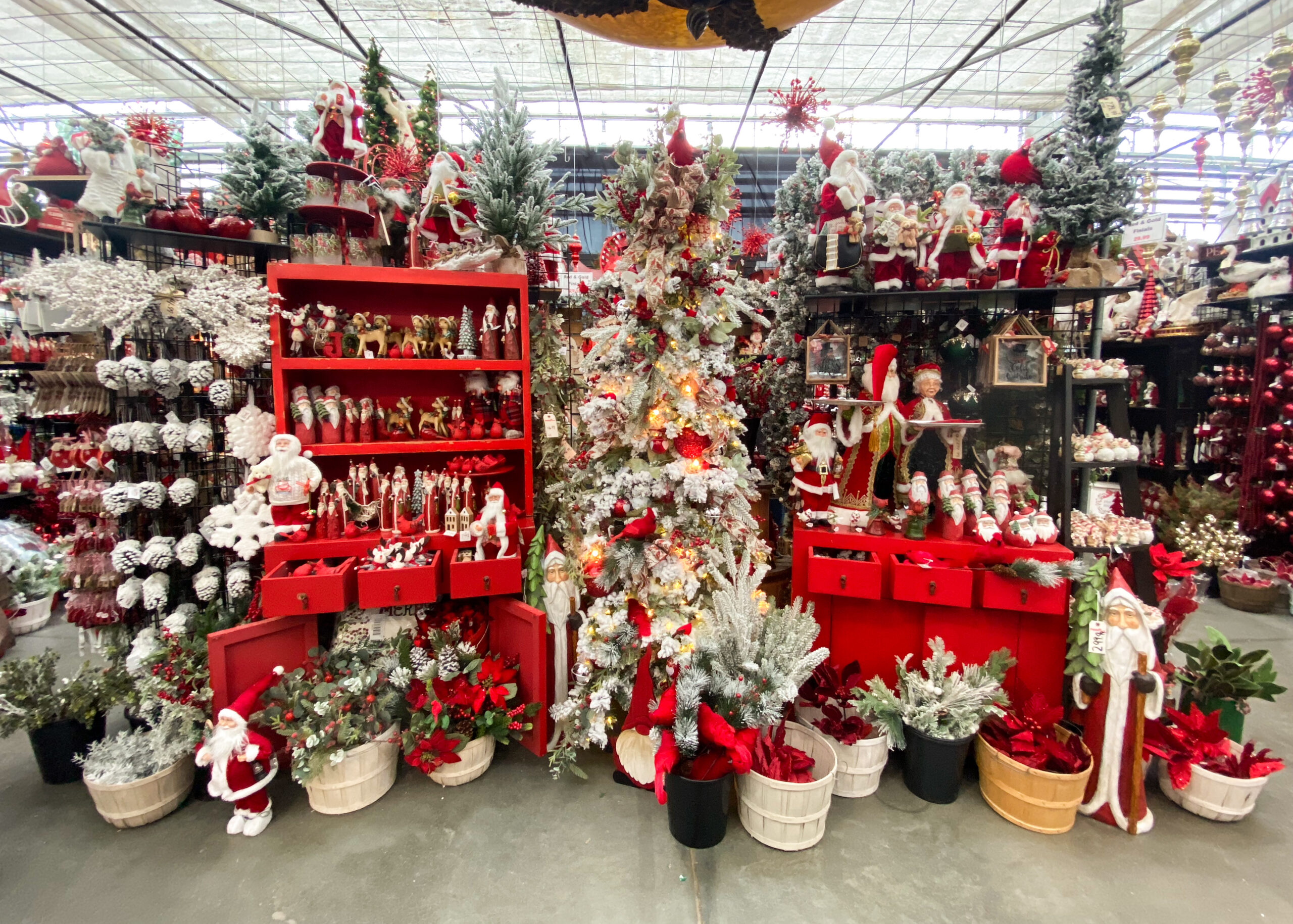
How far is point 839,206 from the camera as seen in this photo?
3.04 m

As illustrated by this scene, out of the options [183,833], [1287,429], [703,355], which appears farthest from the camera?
[1287,429]

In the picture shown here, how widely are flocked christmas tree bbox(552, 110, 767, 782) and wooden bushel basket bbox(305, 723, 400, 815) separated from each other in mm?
725

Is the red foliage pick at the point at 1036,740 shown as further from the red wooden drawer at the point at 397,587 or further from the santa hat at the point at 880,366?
the red wooden drawer at the point at 397,587

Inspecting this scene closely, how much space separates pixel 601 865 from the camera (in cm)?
220

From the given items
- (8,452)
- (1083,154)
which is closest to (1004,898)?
(1083,154)

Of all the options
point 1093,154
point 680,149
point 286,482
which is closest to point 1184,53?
point 1093,154

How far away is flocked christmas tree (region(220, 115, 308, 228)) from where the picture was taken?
2.89m

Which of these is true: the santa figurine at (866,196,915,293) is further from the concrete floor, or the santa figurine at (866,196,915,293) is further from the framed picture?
the concrete floor

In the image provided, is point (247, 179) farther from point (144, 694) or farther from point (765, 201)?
point (765, 201)

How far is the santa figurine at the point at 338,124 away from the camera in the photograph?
2.78 meters

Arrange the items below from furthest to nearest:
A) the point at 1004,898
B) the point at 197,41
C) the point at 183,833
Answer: the point at 197,41 < the point at 183,833 < the point at 1004,898

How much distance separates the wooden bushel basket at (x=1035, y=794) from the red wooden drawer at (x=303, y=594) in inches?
110

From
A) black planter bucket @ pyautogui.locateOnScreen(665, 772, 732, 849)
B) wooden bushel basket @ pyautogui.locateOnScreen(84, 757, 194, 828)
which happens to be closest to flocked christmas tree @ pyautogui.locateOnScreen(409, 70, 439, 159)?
wooden bushel basket @ pyautogui.locateOnScreen(84, 757, 194, 828)

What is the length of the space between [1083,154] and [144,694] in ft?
16.2
